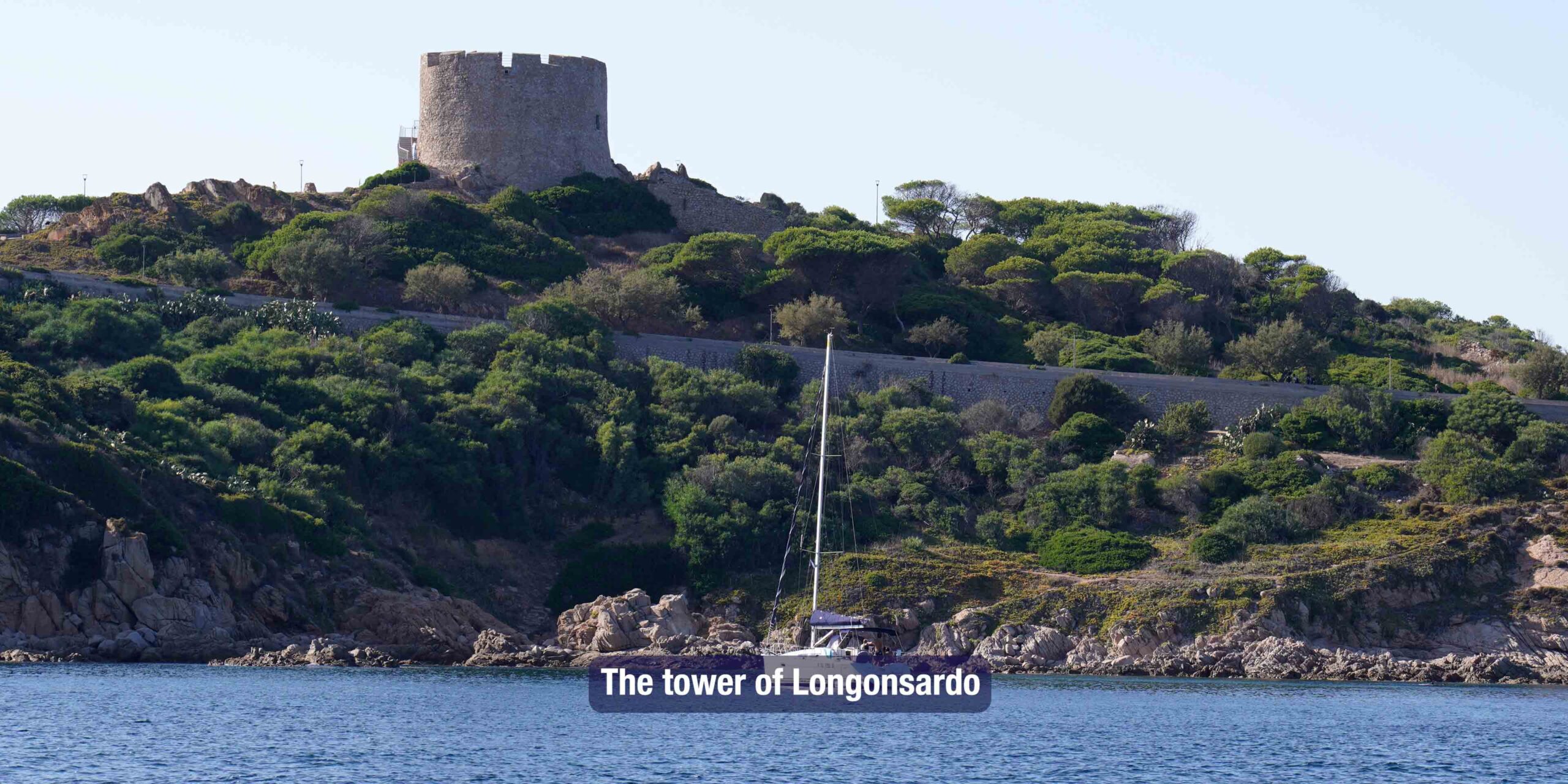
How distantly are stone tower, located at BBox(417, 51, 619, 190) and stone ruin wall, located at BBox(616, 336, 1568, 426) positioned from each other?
15445mm

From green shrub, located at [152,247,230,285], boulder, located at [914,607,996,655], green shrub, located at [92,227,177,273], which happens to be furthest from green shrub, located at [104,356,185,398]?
boulder, located at [914,607,996,655]

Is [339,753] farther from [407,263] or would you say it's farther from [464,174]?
[464,174]

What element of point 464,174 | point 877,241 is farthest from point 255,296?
point 877,241

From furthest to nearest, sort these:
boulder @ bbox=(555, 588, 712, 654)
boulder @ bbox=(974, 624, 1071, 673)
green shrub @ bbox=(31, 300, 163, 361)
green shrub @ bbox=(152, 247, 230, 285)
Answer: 1. green shrub @ bbox=(152, 247, 230, 285)
2. green shrub @ bbox=(31, 300, 163, 361)
3. boulder @ bbox=(974, 624, 1071, 673)
4. boulder @ bbox=(555, 588, 712, 654)

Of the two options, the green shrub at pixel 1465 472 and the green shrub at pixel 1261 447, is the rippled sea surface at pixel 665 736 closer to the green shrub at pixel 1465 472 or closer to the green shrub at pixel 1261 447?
the green shrub at pixel 1465 472

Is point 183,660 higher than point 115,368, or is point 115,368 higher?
point 115,368

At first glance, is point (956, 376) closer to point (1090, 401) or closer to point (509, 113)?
point (1090, 401)

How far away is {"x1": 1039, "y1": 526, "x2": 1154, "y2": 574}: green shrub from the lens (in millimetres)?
39969

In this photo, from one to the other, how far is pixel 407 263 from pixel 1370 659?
98.3ft

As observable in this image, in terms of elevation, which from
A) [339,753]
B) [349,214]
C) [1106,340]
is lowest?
[339,753]

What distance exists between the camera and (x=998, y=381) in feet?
164

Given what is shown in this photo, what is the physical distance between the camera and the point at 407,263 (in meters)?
56.0

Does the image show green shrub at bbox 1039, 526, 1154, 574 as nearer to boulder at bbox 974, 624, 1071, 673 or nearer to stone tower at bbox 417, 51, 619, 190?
boulder at bbox 974, 624, 1071, 673

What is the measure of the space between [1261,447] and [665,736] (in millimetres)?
22866
